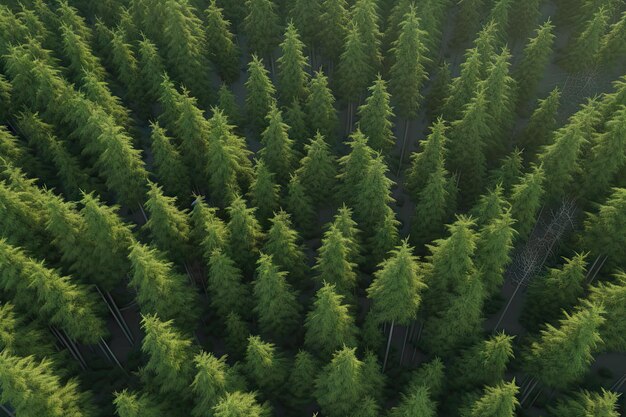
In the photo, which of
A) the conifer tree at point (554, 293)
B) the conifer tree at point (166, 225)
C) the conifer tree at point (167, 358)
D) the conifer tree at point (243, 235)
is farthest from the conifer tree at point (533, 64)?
the conifer tree at point (167, 358)

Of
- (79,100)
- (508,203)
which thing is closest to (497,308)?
(508,203)

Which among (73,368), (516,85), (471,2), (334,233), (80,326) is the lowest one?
(73,368)

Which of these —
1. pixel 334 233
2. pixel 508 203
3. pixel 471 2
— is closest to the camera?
pixel 334 233

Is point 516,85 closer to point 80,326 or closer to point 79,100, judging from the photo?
point 79,100

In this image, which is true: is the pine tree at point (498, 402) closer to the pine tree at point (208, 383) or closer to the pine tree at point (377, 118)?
the pine tree at point (208, 383)

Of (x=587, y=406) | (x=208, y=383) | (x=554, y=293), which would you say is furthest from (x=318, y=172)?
(x=587, y=406)

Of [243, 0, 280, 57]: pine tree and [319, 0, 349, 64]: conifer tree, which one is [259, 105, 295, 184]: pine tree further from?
[243, 0, 280, 57]: pine tree

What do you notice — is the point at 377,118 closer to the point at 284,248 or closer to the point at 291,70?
the point at 291,70
